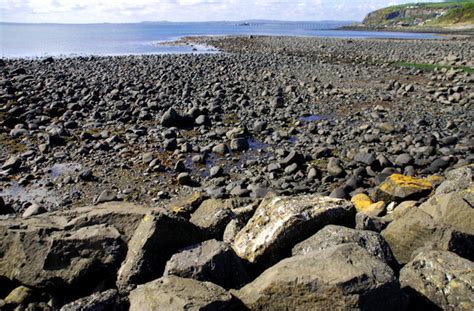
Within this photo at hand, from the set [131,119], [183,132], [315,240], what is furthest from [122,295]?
[131,119]

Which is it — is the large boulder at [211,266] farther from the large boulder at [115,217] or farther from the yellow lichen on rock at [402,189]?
the yellow lichen on rock at [402,189]

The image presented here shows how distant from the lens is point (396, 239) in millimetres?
6012

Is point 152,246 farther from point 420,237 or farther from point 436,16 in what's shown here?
point 436,16

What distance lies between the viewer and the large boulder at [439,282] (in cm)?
445

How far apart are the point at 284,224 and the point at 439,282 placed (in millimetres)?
2073

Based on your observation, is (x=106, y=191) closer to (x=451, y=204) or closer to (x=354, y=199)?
(x=354, y=199)

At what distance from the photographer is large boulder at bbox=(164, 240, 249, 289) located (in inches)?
193

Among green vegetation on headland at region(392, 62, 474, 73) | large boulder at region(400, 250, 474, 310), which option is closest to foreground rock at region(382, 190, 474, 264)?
large boulder at region(400, 250, 474, 310)

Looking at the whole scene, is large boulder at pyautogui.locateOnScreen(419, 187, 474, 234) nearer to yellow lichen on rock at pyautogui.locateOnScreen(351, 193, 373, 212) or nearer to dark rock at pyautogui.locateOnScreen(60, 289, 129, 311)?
yellow lichen on rock at pyautogui.locateOnScreen(351, 193, 373, 212)

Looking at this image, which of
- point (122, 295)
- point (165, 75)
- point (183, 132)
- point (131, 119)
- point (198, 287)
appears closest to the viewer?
point (198, 287)

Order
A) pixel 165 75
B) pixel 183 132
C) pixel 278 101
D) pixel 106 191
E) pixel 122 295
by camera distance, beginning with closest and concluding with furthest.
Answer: pixel 122 295, pixel 106 191, pixel 183 132, pixel 278 101, pixel 165 75

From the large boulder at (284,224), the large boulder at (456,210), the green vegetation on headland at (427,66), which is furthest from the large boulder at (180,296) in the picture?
the green vegetation on headland at (427,66)

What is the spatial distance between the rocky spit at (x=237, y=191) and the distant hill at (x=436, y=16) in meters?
114

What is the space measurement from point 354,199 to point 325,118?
29.0 ft
